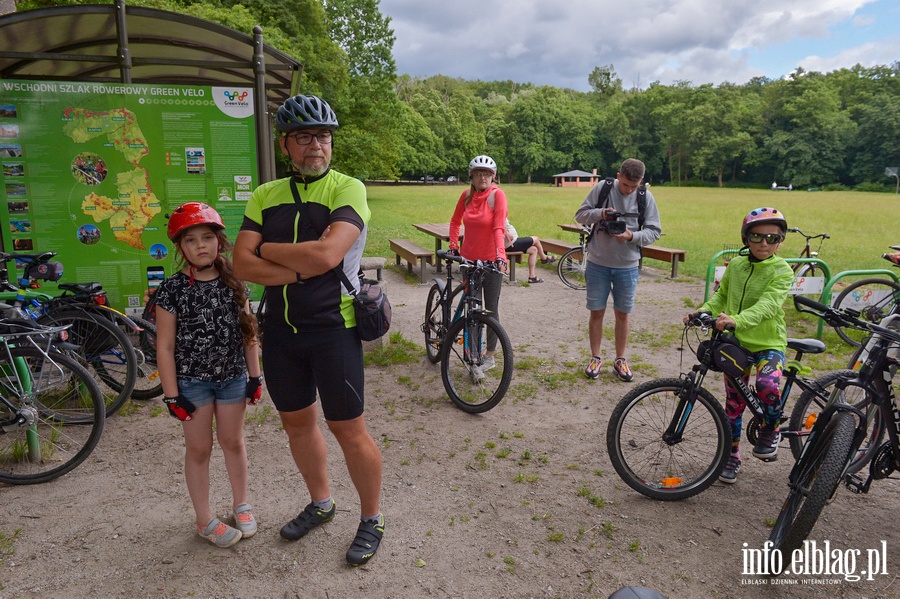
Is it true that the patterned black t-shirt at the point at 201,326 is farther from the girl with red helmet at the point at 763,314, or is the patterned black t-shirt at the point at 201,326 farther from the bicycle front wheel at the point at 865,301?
the bicycle front wheel at the point at 865,301

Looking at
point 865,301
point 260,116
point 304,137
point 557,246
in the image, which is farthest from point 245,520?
point 557,246

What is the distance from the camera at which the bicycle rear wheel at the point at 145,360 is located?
475 cm

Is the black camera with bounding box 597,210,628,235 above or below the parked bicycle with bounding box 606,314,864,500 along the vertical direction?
above

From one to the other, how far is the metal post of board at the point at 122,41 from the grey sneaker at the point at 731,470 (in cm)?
585

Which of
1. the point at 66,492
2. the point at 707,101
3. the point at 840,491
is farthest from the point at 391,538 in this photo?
the point at 707,101

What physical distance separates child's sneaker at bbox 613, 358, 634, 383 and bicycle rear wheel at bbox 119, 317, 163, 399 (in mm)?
3984

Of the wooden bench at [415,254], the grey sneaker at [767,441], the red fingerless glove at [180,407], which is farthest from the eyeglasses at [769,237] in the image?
the wooden bench at [415,254]

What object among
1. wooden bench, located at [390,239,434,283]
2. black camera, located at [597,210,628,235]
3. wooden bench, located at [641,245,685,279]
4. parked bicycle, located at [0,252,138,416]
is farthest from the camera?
wooden bench, located at [641,245,685,279]

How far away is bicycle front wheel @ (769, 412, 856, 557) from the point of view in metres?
2.69

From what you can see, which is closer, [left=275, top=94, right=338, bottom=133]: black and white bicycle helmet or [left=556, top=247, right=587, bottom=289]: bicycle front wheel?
[left=275, top=94, right=338, bottom=133]: black and white bicycle helmet

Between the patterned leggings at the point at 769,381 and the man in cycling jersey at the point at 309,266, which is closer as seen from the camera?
the man in cycling jersey at the point at 309,266

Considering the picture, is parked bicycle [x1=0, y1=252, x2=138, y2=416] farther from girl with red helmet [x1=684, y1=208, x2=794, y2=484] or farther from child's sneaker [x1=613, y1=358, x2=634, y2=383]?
child's sneaker [x1=613, y1=358, x2=634, y2=383]

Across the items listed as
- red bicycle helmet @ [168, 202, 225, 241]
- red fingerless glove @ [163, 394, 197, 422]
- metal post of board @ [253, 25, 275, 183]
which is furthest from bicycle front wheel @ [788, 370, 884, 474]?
metal post of board @ [253, 25, 275, 183]

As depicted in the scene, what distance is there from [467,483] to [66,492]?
7.86 ft
